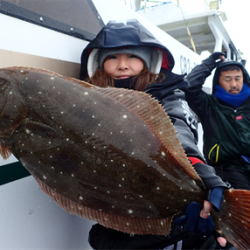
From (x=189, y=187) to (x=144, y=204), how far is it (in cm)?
22

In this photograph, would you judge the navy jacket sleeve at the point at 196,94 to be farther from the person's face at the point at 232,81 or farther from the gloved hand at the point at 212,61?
the person's face at the point at 232,81

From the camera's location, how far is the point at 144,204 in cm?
107

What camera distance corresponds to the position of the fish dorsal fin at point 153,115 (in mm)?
1060

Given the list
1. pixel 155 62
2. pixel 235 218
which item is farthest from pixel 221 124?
pixel 235 218

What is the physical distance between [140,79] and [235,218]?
1135mm

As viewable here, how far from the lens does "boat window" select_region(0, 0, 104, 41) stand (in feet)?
4.75

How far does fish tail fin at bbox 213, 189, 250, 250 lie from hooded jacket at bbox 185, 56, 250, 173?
1980 millimetres

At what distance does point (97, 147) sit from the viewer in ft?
3.34

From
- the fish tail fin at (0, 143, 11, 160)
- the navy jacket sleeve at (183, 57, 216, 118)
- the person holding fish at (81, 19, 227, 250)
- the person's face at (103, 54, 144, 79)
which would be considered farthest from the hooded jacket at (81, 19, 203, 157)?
the navy jacket sleeve at (183, 57, 216, 118)

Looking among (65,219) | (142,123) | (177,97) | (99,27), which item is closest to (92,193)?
(142,123)

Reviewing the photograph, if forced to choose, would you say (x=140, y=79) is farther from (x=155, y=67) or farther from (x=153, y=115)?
(x=153, y=115)

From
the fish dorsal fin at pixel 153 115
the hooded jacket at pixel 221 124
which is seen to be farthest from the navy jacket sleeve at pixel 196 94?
the fish dorsal fin at pixel 153 115

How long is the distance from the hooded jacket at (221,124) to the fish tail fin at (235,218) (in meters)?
1.98

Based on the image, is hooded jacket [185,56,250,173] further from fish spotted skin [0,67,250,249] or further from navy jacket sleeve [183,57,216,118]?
fish spotted skin [0,67,250,249]
